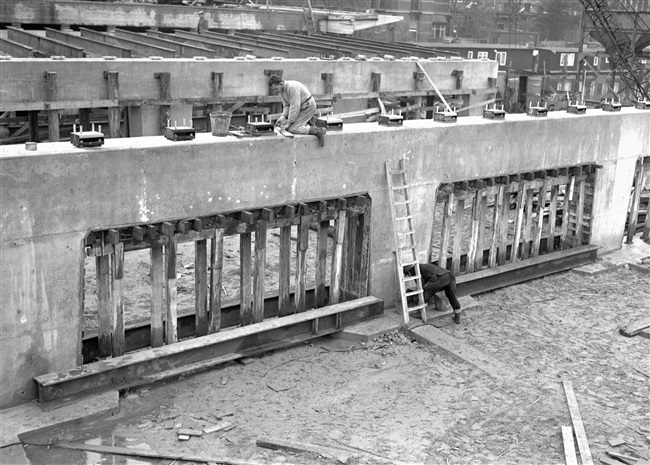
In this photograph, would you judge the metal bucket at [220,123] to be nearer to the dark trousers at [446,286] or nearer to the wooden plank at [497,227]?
the dark trousers at [446,286]

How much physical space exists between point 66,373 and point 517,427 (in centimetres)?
511

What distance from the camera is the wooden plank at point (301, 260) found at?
434 inches

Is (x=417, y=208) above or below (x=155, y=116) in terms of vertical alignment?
below

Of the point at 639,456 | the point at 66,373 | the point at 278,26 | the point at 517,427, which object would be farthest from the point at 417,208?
the point at 278,26

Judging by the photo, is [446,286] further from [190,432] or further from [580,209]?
[190,432]

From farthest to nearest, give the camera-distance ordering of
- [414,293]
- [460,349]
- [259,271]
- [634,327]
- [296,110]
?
[634,327] < [414,293] < [460,349] < [296,110] < [259,271]

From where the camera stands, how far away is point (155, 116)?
16141 mm

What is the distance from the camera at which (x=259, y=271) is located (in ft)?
35.4

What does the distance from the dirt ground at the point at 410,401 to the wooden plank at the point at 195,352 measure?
0.19m

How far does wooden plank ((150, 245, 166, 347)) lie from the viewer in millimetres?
9766

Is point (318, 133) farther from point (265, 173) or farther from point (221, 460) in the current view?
point (221, 460)

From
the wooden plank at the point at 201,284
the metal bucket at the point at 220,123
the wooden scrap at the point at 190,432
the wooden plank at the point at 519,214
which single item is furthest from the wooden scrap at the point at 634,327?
the wooden scrap at the point at 190,432

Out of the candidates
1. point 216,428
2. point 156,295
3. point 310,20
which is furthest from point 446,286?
point 310,20

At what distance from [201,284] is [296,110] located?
2.73 m
